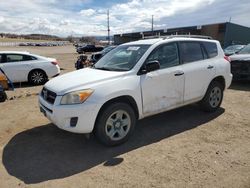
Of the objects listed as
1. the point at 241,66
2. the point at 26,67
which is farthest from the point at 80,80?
the point at 241,66

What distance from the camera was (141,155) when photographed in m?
4.19

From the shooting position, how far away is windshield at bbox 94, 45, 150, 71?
4.85 metres

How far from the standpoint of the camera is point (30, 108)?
6.98 m

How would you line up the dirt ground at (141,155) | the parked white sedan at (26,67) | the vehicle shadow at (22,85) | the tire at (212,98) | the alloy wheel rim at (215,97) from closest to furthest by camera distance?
1. the dirt ground at (141,155)
2. the tire at (212,98)
3. the alloy wheel rim at (215,97)
4. the parked white sedan at (26,67)
5. the vehicle shadow at (22,85)

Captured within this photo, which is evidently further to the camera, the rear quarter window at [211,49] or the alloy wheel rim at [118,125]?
the rear quarter window at [211,49]

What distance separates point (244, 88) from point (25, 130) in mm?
7538

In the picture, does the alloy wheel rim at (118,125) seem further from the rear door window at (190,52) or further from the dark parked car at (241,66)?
the dark parked car at (241,66)

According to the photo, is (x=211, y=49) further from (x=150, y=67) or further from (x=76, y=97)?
(x=76, y=97)

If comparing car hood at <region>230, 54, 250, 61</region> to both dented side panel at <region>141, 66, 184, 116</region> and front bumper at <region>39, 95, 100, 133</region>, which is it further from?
front bumper at <region>39, 95, 100, 133</region>

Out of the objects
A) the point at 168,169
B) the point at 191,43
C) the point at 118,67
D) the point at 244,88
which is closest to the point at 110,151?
the point at 168,169

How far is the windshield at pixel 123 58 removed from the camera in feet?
15.9

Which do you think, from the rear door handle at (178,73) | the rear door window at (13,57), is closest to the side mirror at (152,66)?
the rear door handle at (178,73)

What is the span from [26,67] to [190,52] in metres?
7.34

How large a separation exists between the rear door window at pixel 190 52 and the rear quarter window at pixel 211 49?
0.82 feet
